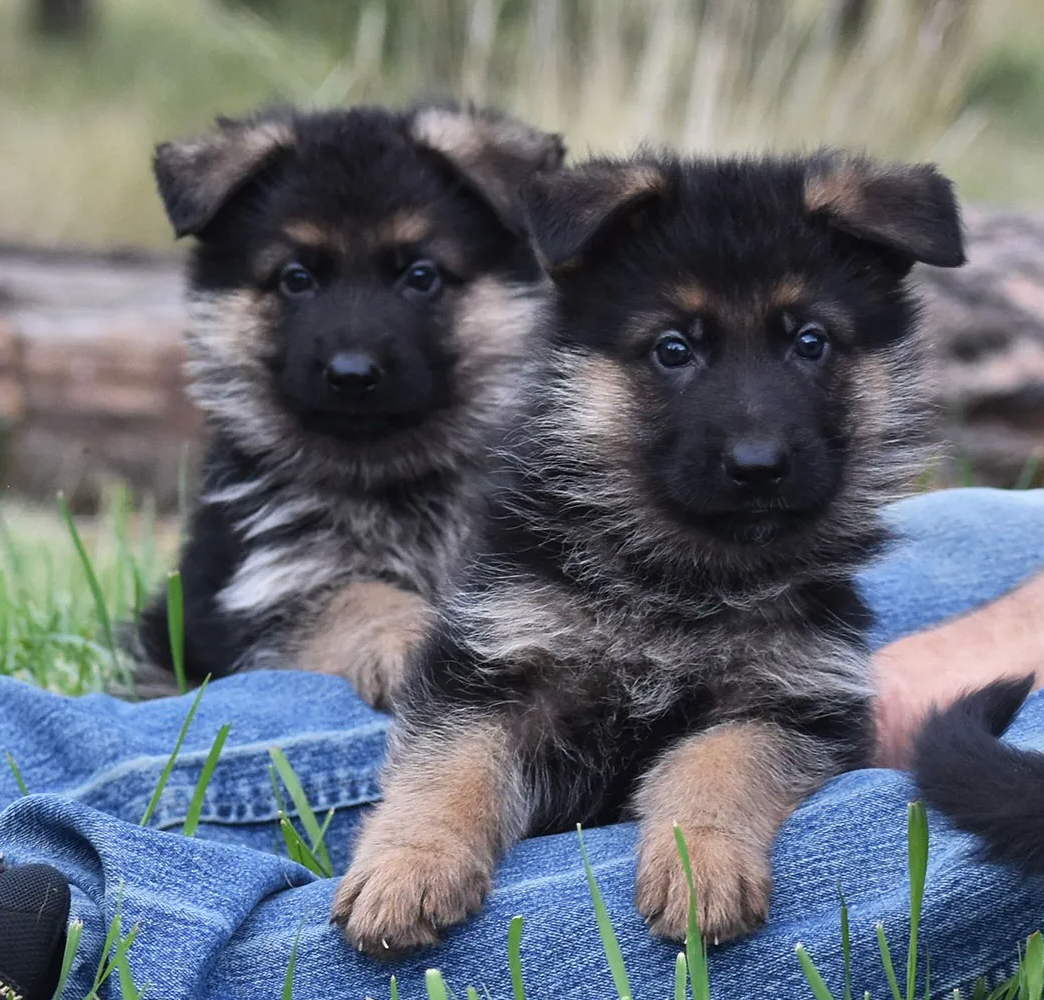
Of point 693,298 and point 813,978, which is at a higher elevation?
point 693,298

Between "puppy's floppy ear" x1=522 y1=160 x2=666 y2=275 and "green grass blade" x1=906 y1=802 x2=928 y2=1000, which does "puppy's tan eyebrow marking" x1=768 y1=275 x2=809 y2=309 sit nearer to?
"puppy's floppy ear" x1=522 y1=160 x2=666 y2=275

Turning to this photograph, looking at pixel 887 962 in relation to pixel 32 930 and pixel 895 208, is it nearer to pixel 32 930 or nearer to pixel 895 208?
pixel 32 930

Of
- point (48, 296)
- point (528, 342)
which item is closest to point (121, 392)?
point (48, 296)

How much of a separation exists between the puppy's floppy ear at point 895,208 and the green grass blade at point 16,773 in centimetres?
197

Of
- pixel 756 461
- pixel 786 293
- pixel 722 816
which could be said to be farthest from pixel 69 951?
pixel 786 293

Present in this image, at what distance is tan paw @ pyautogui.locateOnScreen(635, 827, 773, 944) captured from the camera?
7.46 feet

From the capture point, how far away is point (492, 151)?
4.31 metres

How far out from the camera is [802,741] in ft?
9.17

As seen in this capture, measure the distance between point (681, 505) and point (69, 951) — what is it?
4.48ft

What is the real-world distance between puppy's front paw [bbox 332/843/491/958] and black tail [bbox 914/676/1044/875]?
755 millimetres

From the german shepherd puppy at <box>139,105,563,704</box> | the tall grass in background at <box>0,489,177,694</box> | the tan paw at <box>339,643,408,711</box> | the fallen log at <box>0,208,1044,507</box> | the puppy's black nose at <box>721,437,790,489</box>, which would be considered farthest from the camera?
the fallen log at <box>0,208,1044,507</box>

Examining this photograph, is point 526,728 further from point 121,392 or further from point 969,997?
point 121,392

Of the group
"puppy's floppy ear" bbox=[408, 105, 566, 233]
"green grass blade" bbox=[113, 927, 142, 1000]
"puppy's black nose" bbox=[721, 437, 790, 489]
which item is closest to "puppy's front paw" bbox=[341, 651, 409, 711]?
"puppy's black nose" bbox=[721, 437, 790, 489]

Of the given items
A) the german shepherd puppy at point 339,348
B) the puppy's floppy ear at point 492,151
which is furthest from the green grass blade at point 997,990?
the puppy's floppy ear at point 492,151
